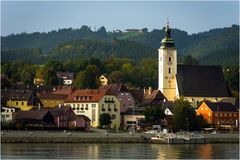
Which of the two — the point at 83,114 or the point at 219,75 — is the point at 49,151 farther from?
the point at 219,75

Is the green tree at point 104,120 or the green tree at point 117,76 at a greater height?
the green tree at point 117,76

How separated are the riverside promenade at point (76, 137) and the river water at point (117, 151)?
2.29m

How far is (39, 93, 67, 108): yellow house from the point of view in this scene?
10825 cm

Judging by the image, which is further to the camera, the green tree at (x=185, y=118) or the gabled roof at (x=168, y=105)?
the gabled roof at (x=168, y=105)

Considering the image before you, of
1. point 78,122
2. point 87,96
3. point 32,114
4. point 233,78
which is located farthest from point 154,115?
point 233,78

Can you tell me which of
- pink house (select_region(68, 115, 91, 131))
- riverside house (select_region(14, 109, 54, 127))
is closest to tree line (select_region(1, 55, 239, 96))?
pink house (select_region(68, 115, 91, 131))

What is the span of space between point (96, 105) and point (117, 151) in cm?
3027

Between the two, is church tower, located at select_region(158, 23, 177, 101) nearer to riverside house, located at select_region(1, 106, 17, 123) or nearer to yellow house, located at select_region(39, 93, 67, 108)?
yellow house, located at select_region(39, 93, 67, 108)

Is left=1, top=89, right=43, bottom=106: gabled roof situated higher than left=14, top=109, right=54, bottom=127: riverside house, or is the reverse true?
left=1, top=89, right=43, bottom=106: gabled roof

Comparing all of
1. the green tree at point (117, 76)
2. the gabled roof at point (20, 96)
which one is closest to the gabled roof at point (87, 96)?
the gabled roof at point (20, 96)

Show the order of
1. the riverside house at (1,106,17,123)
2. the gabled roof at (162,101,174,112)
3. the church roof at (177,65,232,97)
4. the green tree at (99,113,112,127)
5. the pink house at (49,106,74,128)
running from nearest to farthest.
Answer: the pink house at (49,106,74,128) < the riverside house at (1,106,17,123) < the green tree at (99,113,112,127) < the gabled roof at (162,101,174,112) < the church roof at (177,65,232,97)

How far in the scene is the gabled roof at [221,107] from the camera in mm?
99831

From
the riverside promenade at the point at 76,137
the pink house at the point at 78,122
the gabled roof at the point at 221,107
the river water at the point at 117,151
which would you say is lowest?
the river water at the point at 117,151

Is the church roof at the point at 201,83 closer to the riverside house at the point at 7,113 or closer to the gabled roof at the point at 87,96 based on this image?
the gabled roof at the point at 87,96
